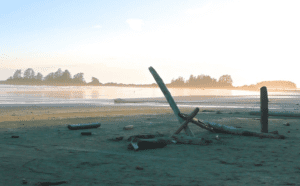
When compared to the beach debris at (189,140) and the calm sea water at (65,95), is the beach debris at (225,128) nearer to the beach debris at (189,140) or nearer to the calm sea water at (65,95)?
the beach debris at (189,140)

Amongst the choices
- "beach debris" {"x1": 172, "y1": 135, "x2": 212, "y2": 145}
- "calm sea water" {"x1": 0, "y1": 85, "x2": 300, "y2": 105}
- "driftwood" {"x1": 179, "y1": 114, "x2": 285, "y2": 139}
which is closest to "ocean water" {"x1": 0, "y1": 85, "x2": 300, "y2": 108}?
"calm sea water" {"x1": 0, "y1": 85, "x2": 300, "y2": 105}

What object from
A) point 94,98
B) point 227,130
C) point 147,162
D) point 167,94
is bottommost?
point 147,162

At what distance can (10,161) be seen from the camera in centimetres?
558

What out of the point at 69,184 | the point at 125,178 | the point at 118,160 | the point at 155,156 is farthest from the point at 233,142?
the point at 69,184

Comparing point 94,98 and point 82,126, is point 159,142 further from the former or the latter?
point 94,98

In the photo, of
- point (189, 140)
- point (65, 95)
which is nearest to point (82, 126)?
point (189, 140)

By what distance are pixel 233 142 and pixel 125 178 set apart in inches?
187

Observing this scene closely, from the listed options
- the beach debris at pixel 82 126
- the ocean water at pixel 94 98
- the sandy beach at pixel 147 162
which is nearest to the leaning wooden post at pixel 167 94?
the sandy beach at pixel 147 162

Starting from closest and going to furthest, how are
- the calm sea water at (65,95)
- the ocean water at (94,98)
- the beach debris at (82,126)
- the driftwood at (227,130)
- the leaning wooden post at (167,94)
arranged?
1. the driftwood at (227,130)
2. the leaning wooden post at (167,94)
3. the beach debris at (82,126)
4. the ocean water at (94,98)
5. the calm sea water at (65,95)

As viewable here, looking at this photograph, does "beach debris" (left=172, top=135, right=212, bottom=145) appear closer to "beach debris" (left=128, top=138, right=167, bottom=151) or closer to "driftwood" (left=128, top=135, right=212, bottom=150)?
"driftwood" (left=128, top=135, right=212, bottom=150)

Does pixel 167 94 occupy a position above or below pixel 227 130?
above

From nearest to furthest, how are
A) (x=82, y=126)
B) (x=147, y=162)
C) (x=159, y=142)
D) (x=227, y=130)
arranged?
1. (x=147, y=162)
2. (x=159, y=142)
3. (x=227, y=130)
4. (x=82, y=126)

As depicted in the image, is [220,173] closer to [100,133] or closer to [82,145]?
[82,145]

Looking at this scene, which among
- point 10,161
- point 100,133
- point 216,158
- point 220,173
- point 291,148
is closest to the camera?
→ point 220,173
